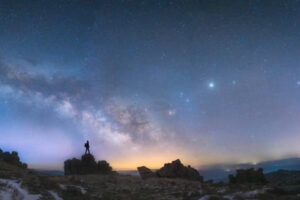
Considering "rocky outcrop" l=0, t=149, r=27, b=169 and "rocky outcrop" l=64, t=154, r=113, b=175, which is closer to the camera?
"rocky outcrop" l=0, t=149, r=27, b=169

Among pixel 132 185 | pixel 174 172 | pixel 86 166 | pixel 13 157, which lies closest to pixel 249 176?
pixel 174 172

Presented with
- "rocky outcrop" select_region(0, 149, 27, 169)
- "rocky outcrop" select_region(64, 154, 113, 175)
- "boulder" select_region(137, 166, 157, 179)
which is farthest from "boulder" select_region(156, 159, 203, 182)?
"rocky outcrop" select_region(0, 149, 27, 169)

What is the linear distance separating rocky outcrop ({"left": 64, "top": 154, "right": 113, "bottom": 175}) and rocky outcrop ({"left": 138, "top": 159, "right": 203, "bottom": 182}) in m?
12.1

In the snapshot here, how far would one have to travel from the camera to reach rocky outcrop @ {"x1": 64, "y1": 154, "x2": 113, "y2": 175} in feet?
186

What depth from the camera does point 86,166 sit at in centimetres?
5766

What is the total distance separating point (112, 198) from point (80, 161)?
1671 inches

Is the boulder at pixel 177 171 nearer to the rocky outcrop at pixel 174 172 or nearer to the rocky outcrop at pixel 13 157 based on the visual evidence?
the rocky outcrop at pixel 174 172

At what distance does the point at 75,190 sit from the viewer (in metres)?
22.6

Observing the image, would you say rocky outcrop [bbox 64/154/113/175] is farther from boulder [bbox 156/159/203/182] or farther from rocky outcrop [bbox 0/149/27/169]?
boulder [bbox 156/159/203/182]

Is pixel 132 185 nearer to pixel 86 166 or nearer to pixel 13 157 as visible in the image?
pixel 86 166

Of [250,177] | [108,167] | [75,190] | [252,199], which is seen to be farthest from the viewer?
[108,167]

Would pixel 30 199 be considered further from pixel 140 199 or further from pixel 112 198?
pixel 140 199

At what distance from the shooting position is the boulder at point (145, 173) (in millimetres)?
54641

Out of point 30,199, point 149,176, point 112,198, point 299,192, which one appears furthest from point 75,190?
point 149,176
